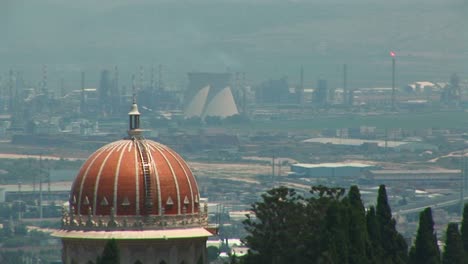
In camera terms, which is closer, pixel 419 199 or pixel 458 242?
pixel 458 242

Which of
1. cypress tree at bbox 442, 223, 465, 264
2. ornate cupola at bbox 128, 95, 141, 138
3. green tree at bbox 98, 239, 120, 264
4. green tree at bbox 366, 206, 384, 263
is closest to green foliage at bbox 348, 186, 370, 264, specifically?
green tree at bbox 366, 206, 384, 263

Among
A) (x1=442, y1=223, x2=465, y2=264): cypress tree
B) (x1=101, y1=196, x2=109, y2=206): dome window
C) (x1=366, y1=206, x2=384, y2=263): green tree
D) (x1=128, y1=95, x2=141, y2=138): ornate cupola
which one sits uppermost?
(x1=128, y1=95, x2=141, y2=138): ornate cupola

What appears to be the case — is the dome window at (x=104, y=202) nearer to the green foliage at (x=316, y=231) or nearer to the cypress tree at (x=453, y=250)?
the green foliage at (x=316, y=231)

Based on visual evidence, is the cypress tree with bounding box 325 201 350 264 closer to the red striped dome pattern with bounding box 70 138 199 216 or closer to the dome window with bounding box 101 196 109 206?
the red striped dome pattern with bounding box 70 138 199 216

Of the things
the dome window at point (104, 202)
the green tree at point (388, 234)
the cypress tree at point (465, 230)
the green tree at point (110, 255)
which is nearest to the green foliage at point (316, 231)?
the green tree at point (388, 234)

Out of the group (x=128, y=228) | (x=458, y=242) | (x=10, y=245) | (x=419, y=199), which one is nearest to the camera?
(x=128, y=228)

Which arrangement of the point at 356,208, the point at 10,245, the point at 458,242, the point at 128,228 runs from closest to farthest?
1. the point at 128,228
2. the point at 356,208
3. the point at 458,242
4. the point at 10,245

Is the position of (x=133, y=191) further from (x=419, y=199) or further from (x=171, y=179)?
(x=419, y=199)

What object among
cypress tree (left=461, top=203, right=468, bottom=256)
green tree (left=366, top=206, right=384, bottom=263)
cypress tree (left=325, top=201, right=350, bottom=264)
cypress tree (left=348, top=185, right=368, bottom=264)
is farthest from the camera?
cypress tree (left=461, top=203, right=468, bottom=256)

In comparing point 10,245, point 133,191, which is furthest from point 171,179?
point 10,245
